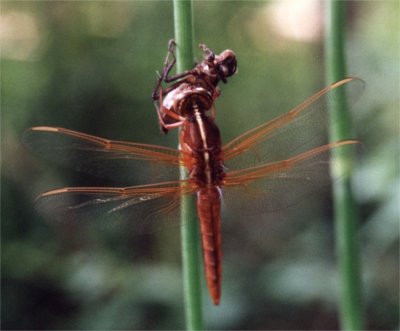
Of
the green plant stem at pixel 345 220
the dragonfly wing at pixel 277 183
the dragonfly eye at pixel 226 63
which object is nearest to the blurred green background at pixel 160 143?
the dragonfly wing at pixel 277 183

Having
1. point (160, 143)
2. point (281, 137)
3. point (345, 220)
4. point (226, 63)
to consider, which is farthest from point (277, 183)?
point (160, 143)

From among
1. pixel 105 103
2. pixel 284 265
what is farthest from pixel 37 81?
pixel 284 265

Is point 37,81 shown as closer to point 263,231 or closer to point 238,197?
point 263,231

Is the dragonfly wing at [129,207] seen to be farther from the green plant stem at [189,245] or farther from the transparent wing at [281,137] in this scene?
the green plant stem at [189,245]

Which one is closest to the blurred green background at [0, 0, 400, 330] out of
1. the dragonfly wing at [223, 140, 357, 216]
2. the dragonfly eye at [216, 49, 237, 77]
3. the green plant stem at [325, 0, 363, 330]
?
the dragonfly wing at [223, 140, 357, 216]

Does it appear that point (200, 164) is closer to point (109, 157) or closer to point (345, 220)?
point (109, 157)
